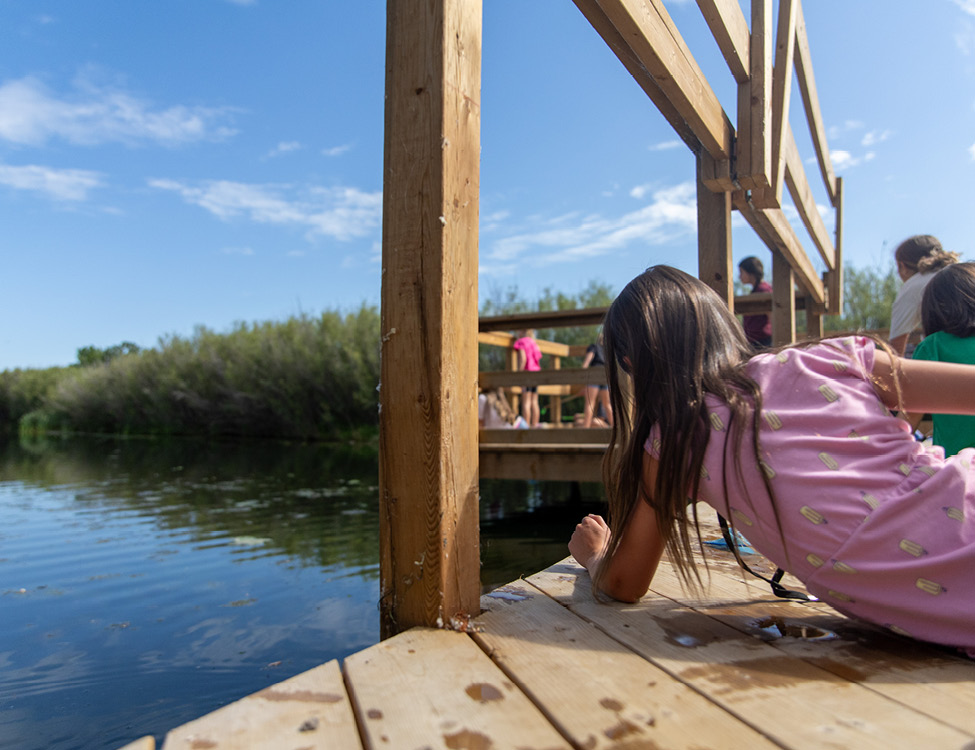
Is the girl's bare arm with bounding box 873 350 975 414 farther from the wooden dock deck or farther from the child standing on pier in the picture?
the child standing on pier

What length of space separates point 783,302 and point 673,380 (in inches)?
175

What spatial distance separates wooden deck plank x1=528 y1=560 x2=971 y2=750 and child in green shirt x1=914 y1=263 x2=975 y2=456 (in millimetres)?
1312

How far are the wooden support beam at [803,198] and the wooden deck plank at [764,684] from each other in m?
2.90

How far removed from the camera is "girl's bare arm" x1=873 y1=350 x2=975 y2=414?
4.44ft

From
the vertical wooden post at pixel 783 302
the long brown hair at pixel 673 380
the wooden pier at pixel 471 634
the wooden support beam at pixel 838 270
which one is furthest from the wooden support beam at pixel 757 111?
the wooden support beam at pixel 838 270

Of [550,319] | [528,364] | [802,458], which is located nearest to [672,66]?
[802,458]

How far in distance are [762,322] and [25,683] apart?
20.0 ft

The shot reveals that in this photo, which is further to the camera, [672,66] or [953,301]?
[672,66]

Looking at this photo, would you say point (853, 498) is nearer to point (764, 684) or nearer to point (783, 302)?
point (764, 684)

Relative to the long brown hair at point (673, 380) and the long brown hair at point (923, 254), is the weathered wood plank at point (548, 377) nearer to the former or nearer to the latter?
the long brown hair at point (923, 254)

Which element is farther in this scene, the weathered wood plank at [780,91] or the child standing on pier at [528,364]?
the child standing on pier at [528,364]

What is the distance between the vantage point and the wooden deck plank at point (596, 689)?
0.97 metres

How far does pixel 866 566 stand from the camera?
4.06ft

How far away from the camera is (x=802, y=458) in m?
1.29
